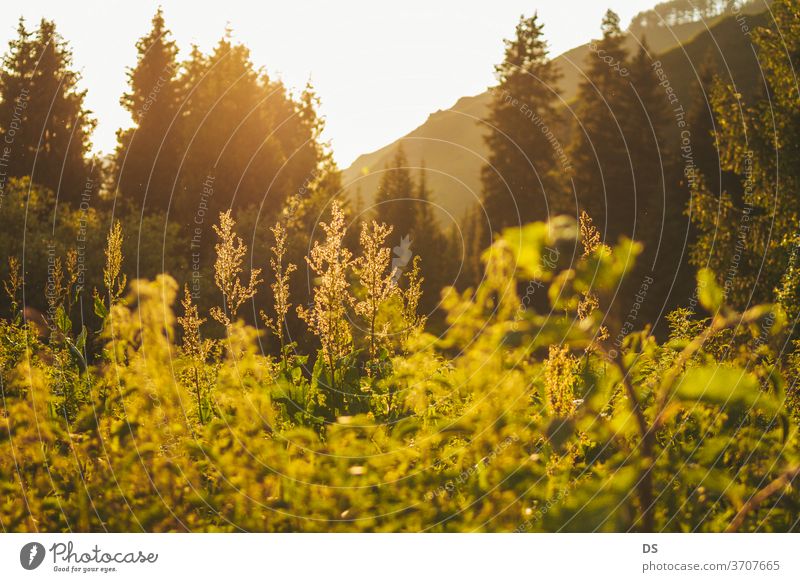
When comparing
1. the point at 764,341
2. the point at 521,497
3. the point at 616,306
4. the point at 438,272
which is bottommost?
the point at 438,272

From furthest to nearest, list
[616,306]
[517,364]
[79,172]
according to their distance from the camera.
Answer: [79,172]
[517,364]
[616,306]

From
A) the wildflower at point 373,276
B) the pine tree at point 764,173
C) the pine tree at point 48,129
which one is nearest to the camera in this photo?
the wildflower at point 373,276

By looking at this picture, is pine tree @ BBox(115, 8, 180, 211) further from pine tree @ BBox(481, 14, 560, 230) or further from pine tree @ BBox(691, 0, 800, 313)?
pine tree @ BBox(691, 0, 800, 313)

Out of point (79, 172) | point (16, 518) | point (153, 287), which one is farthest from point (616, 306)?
point (79, 172)

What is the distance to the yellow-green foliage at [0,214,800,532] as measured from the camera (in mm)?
1977

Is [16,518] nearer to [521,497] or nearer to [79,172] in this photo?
[521,497]

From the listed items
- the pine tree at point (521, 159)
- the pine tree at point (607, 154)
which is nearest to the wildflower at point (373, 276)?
the pine tree at point (521, 159)

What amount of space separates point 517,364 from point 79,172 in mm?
20589

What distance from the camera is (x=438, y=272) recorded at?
49.7 metres

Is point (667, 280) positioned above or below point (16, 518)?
below

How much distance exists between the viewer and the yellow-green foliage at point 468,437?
1.98 meters

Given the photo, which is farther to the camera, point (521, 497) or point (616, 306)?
point (521, 497)

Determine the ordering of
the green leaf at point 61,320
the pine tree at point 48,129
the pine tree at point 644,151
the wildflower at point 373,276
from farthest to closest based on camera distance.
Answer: the pine tree at point 644,151 → the pine tree at point 48,129 → the green leaf at point 61,320 → the wildflower at point 373,276

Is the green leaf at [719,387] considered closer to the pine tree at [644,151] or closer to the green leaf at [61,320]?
the green leaf at [61,320]
